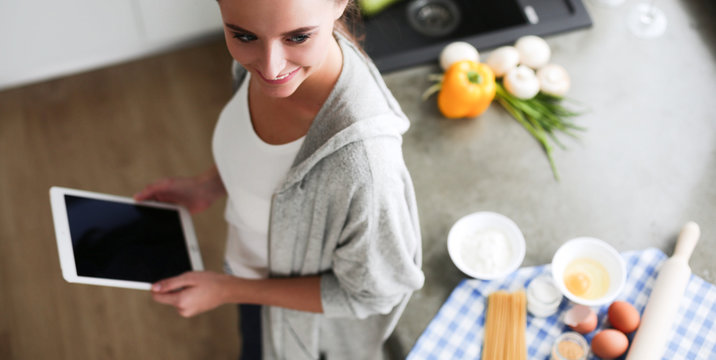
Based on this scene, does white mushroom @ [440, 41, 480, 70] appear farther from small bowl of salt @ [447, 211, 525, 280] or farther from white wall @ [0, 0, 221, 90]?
white wall @ [0, 0, 221, 90]

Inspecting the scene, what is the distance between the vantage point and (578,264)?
119 cm

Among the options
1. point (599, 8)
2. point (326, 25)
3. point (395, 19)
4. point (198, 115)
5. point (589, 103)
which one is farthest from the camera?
point (198, 115)

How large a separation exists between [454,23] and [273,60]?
1098 mm

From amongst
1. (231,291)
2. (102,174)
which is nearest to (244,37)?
(231,291)

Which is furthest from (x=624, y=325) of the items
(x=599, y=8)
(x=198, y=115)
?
(x=198, y=115)

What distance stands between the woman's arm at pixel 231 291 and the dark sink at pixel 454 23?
0.62m

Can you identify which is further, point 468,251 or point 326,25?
point 468,251

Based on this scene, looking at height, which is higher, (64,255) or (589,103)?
(64,255)

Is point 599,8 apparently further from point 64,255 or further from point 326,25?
point 64,255

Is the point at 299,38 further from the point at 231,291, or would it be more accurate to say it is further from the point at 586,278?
the point at 586,278

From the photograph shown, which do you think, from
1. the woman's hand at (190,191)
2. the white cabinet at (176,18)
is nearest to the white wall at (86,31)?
the white cabinet at (176,18)

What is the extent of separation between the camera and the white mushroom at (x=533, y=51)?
4.65ft

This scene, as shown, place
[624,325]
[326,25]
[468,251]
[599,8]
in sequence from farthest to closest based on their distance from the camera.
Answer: [599,8]
[468,251]
[624,325]
[326,25]

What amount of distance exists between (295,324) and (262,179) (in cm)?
38
